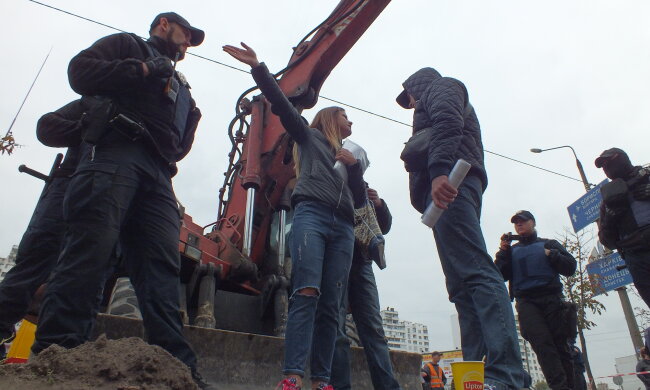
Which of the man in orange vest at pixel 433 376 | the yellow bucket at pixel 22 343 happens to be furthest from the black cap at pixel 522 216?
the man in orange vest at pixel 433 376

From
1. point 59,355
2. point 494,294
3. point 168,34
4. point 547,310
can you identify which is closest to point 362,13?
point 168,34

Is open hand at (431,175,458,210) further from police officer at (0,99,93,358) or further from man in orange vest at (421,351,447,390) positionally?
man in orange vest at (421,351,447,390)

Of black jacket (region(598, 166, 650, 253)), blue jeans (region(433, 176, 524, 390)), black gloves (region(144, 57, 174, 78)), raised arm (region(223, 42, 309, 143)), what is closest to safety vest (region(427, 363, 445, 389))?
black jacket (region(598, 166, 650, 253))

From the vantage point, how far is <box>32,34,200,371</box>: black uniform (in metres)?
1.93

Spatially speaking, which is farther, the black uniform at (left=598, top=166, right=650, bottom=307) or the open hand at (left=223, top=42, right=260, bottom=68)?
the black uniform at (left=598, top=166, right=650, bottom=307)

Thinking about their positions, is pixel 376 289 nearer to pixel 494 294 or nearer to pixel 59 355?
pixel 494 294

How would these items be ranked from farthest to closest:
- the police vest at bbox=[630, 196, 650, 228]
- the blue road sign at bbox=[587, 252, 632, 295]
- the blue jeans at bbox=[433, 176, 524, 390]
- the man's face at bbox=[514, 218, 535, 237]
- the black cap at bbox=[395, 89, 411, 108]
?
the blue road sign at bbox=[587, 252, 632, 295] < the man's face at bbox=[514, 218, 535, 237] < the police vest at bbox=[630, 196, 650, 228] < the black cap at bbox=[395, 89, 411, 108] < the blue jeans at bbox=[433, 176, 524, 390]

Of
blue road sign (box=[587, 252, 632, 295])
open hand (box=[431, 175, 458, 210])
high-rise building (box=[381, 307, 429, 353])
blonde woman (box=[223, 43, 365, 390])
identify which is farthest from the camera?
high-rise building (box=[381, 307, 429, 353])

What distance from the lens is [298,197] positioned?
2920mm

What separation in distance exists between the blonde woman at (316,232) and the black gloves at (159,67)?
0.59 m

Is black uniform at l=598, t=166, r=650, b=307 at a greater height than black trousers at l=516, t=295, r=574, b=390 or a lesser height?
greater

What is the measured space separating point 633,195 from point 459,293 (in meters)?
2.07

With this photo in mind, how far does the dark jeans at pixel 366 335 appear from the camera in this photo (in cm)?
282

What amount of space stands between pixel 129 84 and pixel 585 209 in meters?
9.42
